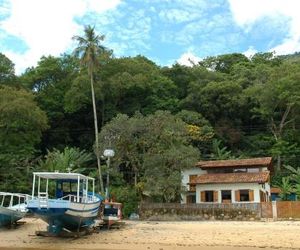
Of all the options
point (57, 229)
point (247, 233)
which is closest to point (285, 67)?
point (247, 233)

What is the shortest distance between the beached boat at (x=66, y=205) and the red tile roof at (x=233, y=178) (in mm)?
19126

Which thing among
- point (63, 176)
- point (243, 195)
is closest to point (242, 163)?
point (243, 195)

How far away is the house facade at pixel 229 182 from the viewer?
4447cm

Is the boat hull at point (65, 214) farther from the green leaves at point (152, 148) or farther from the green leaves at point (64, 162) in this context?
the green leaves at point (64, 162)

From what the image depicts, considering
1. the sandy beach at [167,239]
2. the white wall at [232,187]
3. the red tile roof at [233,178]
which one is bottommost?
the sandy beach at [167,239]

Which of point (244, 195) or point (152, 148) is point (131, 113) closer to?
point (152, 148)

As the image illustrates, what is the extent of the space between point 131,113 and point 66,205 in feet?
126

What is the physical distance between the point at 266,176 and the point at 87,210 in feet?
76.2

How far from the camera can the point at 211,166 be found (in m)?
48.5

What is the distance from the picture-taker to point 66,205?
23641 mm

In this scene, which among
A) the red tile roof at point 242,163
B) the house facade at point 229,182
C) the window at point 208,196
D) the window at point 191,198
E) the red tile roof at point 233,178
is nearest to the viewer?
the red tile roof at point 233,178

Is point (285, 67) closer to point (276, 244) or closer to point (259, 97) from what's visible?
point (259, 97)

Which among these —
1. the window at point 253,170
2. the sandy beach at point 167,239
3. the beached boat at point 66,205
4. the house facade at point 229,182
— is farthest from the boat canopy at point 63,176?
the window at point 253,170

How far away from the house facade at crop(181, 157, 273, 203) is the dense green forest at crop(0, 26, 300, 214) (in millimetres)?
2923
